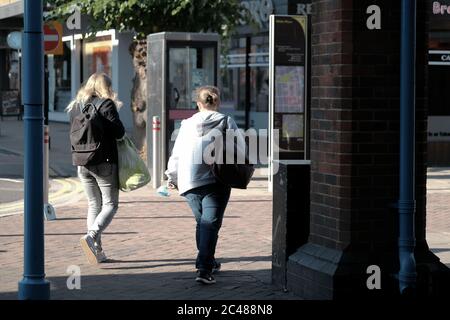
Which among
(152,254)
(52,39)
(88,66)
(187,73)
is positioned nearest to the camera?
(152,254)

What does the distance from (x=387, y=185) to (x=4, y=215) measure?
6.33m

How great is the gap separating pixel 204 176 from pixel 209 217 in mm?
341

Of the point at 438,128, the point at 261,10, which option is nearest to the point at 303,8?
the point at 261,10

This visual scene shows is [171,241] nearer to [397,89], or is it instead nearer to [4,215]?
[4,215]

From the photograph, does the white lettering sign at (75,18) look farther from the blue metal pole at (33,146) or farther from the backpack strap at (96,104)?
the blue metal pole at (33,146)

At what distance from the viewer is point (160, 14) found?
15.9 meters

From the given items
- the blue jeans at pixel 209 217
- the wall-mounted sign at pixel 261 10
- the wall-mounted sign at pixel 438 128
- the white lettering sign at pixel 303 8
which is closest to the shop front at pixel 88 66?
the wall-mounted sign at pixel 261 10

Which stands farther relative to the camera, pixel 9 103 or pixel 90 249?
pixel 9 103

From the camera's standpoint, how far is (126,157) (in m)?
8.38

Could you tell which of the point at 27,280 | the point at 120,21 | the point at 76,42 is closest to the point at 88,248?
the point at 27,280

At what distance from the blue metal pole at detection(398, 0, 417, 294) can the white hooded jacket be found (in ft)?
5.36

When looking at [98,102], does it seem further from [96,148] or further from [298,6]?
[298,6]

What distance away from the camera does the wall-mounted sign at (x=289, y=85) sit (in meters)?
14.0

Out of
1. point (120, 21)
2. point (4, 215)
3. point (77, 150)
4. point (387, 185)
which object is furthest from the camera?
point (120, 21)
